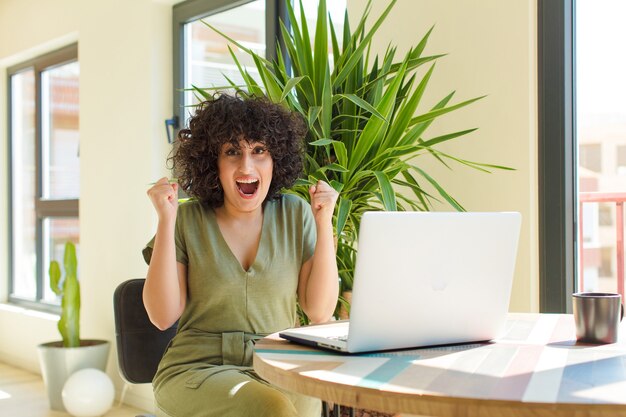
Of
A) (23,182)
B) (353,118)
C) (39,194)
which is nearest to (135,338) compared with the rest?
(353,118)

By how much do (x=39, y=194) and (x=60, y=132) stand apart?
493 millimetres

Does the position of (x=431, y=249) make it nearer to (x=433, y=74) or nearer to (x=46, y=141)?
(x=433, y=74)

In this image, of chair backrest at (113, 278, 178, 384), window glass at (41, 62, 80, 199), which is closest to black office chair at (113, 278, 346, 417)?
chair backrest at (113, 278, 178, 384)

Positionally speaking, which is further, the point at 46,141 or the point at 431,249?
the point at 46,141

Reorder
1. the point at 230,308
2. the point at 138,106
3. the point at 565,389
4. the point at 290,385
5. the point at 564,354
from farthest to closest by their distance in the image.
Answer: the point at 138,106 < the point at 230,308 < the point at 564,354 < the point at 290,385 < the point at 565,389

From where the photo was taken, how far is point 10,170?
6.05 m

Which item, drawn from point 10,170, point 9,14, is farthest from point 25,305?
point 9,14

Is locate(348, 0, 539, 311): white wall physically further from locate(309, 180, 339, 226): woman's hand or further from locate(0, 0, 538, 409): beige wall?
locate(309, 180, 339, 226): woman's hand

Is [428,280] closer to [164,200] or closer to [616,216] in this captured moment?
[164,200]

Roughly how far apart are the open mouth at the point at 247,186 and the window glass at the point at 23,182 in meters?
4.27

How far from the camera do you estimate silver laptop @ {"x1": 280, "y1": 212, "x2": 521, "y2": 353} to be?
1369 mm

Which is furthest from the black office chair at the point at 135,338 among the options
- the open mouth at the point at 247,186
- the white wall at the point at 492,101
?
the white wall at the point at 492,101

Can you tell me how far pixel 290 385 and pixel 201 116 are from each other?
102 centimetres

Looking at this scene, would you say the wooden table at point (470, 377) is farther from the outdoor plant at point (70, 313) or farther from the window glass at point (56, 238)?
the window glass at point (56, 238)
